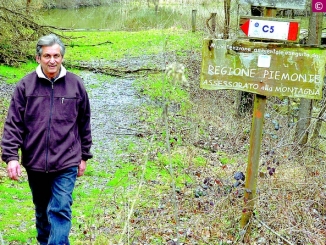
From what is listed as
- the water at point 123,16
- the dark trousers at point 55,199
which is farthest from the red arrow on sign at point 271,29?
the water at point 123,16

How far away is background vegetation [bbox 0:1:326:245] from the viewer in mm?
4328

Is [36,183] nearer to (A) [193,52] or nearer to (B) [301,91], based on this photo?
(B) [301,91]

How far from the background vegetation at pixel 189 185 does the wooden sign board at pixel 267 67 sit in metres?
0.45

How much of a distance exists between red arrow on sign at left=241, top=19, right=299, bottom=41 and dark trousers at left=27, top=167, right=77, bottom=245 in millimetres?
1875

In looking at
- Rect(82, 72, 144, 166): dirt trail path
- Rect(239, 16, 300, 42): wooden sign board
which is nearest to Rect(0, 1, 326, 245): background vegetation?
Rect(82, 72, 144, 166): dirt trail path

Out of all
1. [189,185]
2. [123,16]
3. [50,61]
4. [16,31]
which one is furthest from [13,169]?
[123,16]

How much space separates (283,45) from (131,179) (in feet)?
10.4

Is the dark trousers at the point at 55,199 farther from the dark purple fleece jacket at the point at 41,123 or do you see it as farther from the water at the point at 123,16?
the water at the point at 123,16

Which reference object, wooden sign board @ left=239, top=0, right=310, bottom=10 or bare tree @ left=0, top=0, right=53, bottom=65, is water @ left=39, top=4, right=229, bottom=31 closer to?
bare tree @ left=0, top=0, right=53, bottom=65

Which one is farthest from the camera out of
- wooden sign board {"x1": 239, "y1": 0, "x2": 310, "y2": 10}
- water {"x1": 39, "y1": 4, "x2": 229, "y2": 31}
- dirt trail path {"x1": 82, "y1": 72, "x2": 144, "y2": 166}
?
water {"x1": 39, "y1": 4, "x2": 229, "y2": 31}

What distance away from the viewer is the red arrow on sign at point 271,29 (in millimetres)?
3824

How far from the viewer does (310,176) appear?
512 cm

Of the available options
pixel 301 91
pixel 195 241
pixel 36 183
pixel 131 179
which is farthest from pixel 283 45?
pixel 131 179

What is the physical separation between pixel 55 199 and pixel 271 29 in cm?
225
